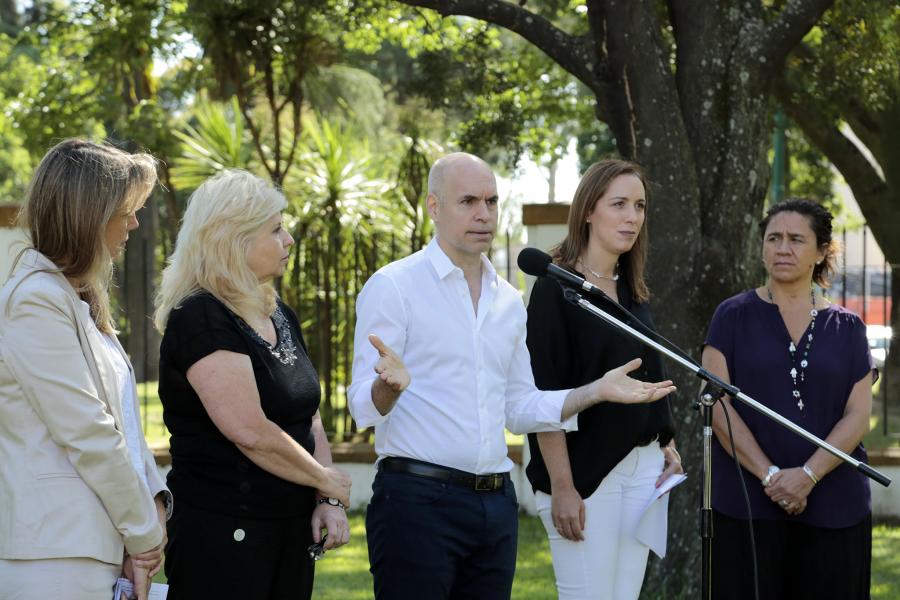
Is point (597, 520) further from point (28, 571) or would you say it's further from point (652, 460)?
point (28, 571)

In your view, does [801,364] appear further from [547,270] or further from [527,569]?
[527,569]

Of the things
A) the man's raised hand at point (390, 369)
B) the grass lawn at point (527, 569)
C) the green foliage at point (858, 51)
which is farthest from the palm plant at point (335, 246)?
the man's raised hand at point (390, 369)

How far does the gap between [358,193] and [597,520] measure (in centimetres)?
841

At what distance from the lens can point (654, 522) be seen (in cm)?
461

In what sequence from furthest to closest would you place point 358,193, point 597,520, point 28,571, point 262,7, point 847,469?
point 358,193 < point 262,7 < point 847,469 < point 597,520 < point 28,571

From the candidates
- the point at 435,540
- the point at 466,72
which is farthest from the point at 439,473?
the point at 466,72

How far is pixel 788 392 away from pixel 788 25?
111 inches

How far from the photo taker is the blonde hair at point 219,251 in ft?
13.3

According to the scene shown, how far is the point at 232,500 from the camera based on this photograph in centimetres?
398

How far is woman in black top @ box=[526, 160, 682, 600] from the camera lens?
15.0 feet

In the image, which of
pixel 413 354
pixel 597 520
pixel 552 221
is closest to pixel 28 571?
pixel 413 354

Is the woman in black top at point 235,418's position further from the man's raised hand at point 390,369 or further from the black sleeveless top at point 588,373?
the black sleeveless top at point 588,373

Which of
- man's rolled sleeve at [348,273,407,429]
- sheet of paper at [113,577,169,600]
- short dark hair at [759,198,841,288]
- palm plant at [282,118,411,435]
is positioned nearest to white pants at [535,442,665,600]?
man's rolled sleeve at [348,273,407,429]

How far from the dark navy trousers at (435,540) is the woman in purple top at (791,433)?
140cm
